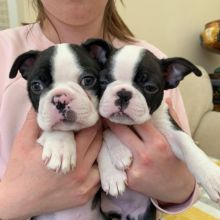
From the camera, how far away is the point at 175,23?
2953 mm

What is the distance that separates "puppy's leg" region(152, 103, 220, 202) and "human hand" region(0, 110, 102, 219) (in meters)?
0.17

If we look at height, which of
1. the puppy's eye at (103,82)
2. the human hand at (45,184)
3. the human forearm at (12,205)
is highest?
the puppy's eye at (103,82)

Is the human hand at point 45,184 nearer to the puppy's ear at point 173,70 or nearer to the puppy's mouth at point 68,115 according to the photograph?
the puppy's mouth at point 68,115

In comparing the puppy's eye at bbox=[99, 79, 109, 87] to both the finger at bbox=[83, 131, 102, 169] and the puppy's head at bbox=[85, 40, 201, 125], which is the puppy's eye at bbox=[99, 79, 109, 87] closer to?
the puppy's head at bbox=[85, 40, 201, 125]

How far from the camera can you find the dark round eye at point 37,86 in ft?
3.10

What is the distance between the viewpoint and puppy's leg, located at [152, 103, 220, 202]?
0.87m

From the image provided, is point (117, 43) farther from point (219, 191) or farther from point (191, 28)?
point (191, 28)

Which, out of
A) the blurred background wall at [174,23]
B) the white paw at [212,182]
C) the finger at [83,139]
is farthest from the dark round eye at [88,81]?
the blurred background wall at [174,23]

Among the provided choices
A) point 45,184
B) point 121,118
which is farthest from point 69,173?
point 121,118

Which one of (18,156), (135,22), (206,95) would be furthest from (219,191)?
(135,22)

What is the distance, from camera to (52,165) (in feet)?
2.88

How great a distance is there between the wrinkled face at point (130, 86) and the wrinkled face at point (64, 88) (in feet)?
0.11

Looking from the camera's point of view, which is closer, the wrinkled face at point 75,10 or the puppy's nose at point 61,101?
the puppy's nose at point 61,101

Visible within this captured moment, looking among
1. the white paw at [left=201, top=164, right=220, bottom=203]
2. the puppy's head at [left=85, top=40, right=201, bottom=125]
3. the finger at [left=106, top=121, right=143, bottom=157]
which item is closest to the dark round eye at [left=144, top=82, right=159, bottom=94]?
the puppy's head at [left=85, top=40, right=201, bottom=125]
